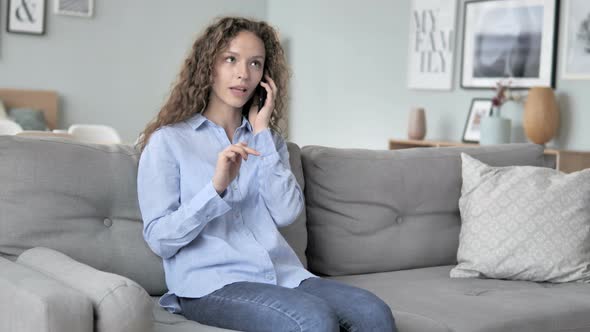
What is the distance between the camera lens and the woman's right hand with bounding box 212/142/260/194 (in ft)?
6.12

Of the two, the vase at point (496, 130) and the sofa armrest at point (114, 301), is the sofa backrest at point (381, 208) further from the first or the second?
the vase at point (496, 130)

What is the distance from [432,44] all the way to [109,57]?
3.09 m

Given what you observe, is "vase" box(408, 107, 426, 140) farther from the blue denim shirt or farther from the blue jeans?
the blue jeans

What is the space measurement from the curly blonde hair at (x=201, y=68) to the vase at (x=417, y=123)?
3657mm

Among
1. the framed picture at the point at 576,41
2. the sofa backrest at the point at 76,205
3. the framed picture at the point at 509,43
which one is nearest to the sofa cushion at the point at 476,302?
the sofa backrest at the point at 76,205

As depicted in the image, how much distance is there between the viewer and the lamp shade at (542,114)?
196 inches

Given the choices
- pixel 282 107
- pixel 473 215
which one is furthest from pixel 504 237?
pixel 282 107

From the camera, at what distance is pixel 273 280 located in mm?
1993

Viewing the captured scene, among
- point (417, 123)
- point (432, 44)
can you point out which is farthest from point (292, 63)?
point (417, 123)

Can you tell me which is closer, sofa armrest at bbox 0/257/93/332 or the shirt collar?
sofa armrest at bbox 0/257/93/332

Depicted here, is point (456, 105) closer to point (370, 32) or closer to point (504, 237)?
point (370, 32)

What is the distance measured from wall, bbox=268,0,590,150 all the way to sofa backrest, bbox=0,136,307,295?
12.7 ft

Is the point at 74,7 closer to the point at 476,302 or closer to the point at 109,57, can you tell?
the point at 109,57

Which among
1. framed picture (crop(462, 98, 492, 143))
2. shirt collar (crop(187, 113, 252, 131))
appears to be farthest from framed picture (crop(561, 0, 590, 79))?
shirt collar (crop(187, 113, 252, 131))
